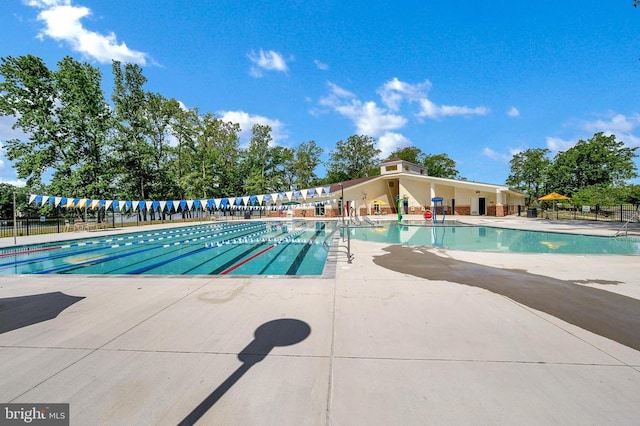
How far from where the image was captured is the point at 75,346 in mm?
2982

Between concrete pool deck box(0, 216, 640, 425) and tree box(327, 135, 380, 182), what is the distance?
48466 millimetres

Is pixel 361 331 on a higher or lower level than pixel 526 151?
lower

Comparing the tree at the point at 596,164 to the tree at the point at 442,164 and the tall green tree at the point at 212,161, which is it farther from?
the tall green tree at the point at 212,161

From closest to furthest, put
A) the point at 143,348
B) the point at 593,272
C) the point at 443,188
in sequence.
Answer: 1. the point at 143,348
2. the point at 593,272
3. the point at 443,188

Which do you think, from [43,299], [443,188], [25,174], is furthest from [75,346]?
[443,188]

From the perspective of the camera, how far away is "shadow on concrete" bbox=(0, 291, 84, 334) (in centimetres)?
370

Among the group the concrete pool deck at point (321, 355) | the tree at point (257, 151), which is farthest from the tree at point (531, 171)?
the concrete pool deck at point (321, 355)

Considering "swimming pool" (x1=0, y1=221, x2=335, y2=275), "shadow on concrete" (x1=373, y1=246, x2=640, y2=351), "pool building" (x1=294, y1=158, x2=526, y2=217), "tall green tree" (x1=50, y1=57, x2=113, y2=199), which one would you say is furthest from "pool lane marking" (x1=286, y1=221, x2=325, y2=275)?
"tall green tree" (x1=50, y1=57, x2=113, y2=199)

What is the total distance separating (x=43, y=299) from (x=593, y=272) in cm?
1135

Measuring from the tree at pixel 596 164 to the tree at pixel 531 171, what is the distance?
10.6 ft

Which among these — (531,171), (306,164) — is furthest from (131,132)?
(531,171)

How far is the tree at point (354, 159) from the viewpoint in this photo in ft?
173

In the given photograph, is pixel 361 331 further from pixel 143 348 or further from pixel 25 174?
pixel 25 174

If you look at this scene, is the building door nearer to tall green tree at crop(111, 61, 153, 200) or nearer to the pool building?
the pool building
